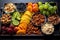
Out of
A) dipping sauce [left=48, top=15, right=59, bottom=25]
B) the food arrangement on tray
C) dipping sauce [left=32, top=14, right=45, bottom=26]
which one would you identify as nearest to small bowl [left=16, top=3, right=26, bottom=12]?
the food arrangement on tray

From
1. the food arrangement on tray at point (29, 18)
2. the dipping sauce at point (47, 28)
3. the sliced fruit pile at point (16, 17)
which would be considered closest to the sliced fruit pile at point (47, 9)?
the food arrangement on tray at point (29, 18)

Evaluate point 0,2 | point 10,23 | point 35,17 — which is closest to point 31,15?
point 35,17

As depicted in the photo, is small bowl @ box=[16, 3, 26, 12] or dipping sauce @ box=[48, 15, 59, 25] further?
small bowl @ box=[16, 3, 26, 12]

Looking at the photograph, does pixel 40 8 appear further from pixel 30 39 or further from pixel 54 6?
pixel 30 39

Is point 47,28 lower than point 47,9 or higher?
lower

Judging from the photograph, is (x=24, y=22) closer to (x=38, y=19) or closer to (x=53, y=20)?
(x=38, y=19)

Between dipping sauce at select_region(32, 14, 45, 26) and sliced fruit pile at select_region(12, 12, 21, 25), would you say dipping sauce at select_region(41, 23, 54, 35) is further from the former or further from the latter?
sliced fruit pile at select_region(12, 12, 21, 25)

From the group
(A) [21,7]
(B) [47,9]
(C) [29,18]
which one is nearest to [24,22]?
(C) [29,18]

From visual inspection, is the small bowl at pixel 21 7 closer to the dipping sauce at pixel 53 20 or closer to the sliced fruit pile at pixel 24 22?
the sliced fruit pile at pixel 24 22
